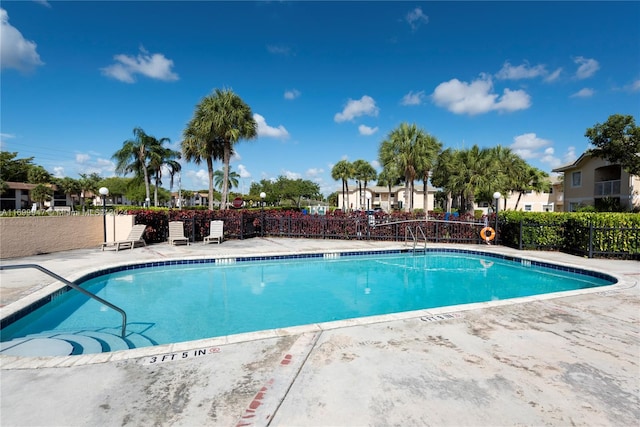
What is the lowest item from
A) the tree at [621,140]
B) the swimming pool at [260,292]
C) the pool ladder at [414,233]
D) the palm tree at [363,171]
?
the swimming pool at [260,292]

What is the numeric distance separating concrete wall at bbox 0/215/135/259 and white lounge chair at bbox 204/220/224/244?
3060 mm

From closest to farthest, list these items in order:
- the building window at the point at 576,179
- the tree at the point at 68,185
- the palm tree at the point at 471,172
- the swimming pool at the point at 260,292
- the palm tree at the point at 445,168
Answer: the swimming pool at the point at 260,292
the building window at the point at 576,179
the palm tree at the point at 471,172
the palm tree at the point at 445,168
the tree at the point at 68,185

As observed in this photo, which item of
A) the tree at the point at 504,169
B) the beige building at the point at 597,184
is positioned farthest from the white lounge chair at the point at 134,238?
the beige building at the point at 597,184

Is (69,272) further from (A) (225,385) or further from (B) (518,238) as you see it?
(B) (518,238)

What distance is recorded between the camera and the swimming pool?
17.2ft

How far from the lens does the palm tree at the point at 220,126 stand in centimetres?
2200

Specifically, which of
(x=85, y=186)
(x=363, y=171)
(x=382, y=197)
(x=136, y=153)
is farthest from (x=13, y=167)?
(x=382, y=197)

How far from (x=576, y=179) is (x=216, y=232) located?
29.5 m

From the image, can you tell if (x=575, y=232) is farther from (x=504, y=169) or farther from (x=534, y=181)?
(x=534, y=181)

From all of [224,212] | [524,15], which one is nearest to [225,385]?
[224,212]

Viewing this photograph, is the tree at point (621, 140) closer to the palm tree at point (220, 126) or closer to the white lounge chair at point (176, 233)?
the palm tree at point (220, 126)

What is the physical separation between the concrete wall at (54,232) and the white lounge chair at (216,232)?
3.06 metres

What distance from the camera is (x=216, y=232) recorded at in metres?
14.0

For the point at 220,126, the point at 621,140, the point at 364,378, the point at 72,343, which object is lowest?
the point at 72,343
